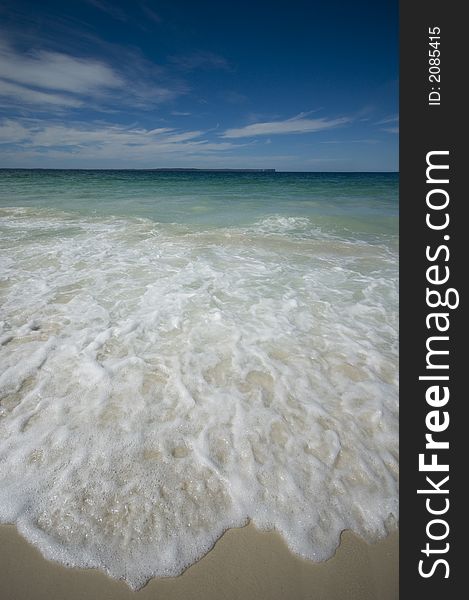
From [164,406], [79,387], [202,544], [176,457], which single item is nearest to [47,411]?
[79,387]

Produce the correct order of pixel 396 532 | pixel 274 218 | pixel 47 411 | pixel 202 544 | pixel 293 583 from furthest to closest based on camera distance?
pixel 274 218, pixel 47 411, pixel 396 532, pixel 202 544, pixel 293 583

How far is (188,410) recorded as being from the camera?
3035 millimetres

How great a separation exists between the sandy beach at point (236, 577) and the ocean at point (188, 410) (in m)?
0.06

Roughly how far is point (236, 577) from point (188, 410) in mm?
1370

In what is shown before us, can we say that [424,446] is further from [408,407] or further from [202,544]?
[202,544]

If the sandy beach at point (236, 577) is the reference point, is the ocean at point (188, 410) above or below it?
above

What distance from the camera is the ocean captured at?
2.13m

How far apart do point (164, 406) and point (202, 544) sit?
1.27 m

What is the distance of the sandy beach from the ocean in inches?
2.4

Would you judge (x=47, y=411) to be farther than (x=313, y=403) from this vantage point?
No

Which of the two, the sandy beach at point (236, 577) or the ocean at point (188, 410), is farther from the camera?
the ocean at point (188, 410)

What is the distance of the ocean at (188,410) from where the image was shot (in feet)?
6.98

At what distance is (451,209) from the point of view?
256 cm

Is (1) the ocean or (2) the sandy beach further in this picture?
(1) the ocean
